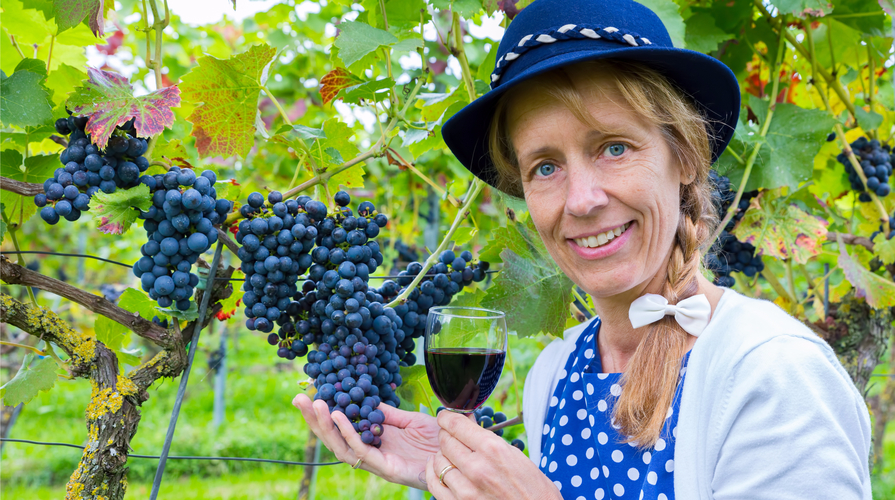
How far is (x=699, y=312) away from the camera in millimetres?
1320

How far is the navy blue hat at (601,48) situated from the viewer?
1.24 meters

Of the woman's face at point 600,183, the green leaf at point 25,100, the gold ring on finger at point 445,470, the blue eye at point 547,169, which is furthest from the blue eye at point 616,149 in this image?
the green leaf at point 25,100

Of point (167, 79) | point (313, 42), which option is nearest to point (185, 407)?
point (167, 79)

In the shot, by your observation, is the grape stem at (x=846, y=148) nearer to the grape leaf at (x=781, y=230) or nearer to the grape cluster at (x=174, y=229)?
the grape leaf at (x=781, y=230)

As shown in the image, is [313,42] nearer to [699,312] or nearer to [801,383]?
[699,312]

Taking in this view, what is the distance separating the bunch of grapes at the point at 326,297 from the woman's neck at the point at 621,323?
546 millimetres

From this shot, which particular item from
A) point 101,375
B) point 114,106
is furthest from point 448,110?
point 101,375

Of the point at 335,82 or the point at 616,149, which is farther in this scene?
the point at 335,82

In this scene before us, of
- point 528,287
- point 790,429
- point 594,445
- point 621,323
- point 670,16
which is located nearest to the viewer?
point 790,429

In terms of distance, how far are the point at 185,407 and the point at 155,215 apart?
705 cm

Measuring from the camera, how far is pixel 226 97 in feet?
4.87

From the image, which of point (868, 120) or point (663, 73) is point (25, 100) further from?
point (868, 120)

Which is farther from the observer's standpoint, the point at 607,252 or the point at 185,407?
the point at 185,407

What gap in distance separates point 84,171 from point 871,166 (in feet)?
8.89
